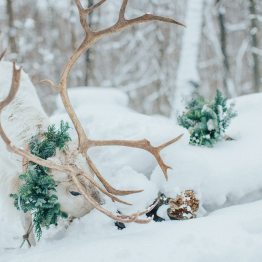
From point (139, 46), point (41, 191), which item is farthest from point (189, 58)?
point (139, 46)

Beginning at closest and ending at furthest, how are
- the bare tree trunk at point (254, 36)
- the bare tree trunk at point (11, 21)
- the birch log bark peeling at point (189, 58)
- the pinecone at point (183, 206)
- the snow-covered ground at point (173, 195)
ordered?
1. the snow-covered ground at point (173, 195)
2. the pinecone at point (183, 206)
3. the birch log bark peeling at point (189, 58)
4. the bare tree trunk at point (254, 36)
5. the bare tree trunk at point (11, 21)

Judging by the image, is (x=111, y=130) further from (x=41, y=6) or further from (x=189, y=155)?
(x=41, y=6)

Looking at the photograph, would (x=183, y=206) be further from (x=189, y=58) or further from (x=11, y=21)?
(x=11, y=21)

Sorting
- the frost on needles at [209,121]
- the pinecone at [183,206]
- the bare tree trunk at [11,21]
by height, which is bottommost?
the pinecone at [183,206]

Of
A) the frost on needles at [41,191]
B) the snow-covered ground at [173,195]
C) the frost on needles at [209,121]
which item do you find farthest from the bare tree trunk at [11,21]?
the frost on needles at [41,191]

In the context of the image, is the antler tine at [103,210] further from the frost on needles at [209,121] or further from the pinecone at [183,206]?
the frost on needles at [209,121]

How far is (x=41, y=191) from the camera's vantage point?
129 inches

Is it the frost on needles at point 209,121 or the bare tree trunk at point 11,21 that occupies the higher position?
the bare tree trunk at point 11,21

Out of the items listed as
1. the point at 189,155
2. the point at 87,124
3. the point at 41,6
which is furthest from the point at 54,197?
the point at 41,6

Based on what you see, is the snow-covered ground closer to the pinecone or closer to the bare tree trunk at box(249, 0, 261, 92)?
the pinecone

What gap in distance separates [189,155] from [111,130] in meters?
0.84

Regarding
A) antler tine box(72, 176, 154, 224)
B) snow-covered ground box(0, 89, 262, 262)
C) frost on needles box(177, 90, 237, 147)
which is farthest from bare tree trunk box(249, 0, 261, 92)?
antler tine box(72, 176, 154, 224)

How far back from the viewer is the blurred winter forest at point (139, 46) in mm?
10727

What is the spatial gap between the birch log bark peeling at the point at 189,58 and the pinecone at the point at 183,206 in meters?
3.61
